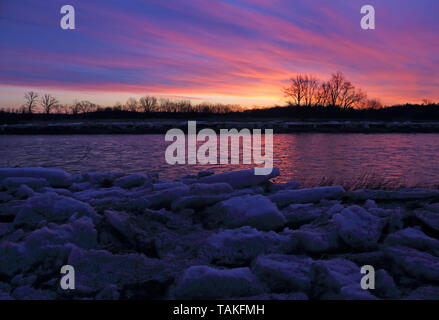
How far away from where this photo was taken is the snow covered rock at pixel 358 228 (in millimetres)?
2938

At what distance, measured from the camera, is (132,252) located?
2889 millimetres

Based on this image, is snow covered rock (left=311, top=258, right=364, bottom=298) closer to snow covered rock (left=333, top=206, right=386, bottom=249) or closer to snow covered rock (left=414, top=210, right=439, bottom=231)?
snow covered rock (left=333, top=206, right=386, bottom=249)

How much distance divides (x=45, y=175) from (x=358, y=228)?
18.1 ft

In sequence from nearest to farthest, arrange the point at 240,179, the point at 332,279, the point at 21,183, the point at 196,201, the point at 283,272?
the point at 332,279
the point at 283,272
the point at 196,201
the point at 21,183
the point at 240,179

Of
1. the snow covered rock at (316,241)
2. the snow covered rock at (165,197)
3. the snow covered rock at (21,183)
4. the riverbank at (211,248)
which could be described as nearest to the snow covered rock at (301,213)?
the riverbank at (211,248)

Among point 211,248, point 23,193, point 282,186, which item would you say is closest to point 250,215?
point 211,248

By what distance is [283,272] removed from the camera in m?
2.33

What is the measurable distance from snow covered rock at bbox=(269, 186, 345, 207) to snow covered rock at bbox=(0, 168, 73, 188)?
3919mm

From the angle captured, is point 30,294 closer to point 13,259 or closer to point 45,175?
point 13,259

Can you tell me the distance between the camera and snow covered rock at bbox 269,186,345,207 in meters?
4.46

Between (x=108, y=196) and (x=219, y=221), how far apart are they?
2022mm

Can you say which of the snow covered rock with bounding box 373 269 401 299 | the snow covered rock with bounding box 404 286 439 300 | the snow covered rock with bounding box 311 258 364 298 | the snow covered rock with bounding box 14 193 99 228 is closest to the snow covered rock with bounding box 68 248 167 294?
the snow covered rock with bounding box 14 193 99 228
